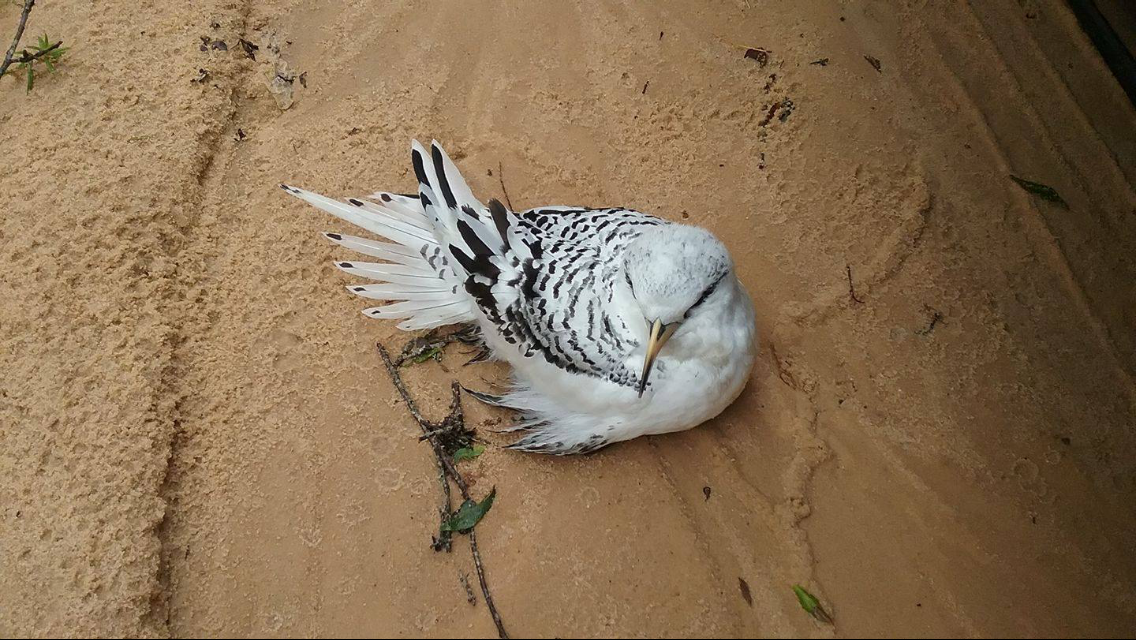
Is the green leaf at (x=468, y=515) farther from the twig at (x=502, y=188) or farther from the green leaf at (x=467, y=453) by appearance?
the twig at (x=502, y=188)

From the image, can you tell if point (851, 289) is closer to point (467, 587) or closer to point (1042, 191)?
point (1042, 191)

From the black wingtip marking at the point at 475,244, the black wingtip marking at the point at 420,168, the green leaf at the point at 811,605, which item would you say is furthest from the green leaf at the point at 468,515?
the black wingtip marking at the point at 420,168

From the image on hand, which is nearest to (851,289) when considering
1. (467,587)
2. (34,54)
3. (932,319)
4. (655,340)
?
(932,319)

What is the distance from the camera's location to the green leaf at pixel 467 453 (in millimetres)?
2791

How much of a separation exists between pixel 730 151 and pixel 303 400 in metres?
2.23

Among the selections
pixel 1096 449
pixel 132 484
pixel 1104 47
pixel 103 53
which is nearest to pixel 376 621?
pixel 132 484

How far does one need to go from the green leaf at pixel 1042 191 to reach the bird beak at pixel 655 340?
2.00m

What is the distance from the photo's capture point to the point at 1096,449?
8.70 ft

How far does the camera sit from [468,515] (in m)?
2.63

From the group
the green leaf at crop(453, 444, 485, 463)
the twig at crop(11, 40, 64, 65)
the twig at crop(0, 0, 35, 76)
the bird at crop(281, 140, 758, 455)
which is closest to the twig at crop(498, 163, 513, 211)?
the bird at crop(281, 140, 758, 455)

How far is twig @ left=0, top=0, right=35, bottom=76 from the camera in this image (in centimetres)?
331

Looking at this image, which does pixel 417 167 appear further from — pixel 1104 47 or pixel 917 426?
pixel 1104 47

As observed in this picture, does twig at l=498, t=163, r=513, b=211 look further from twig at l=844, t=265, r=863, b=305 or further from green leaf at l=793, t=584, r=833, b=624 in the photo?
green leaf at l=793, t=584, r=833, b=624

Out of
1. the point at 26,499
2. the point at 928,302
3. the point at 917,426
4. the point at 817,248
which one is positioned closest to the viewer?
the point at 26,499
